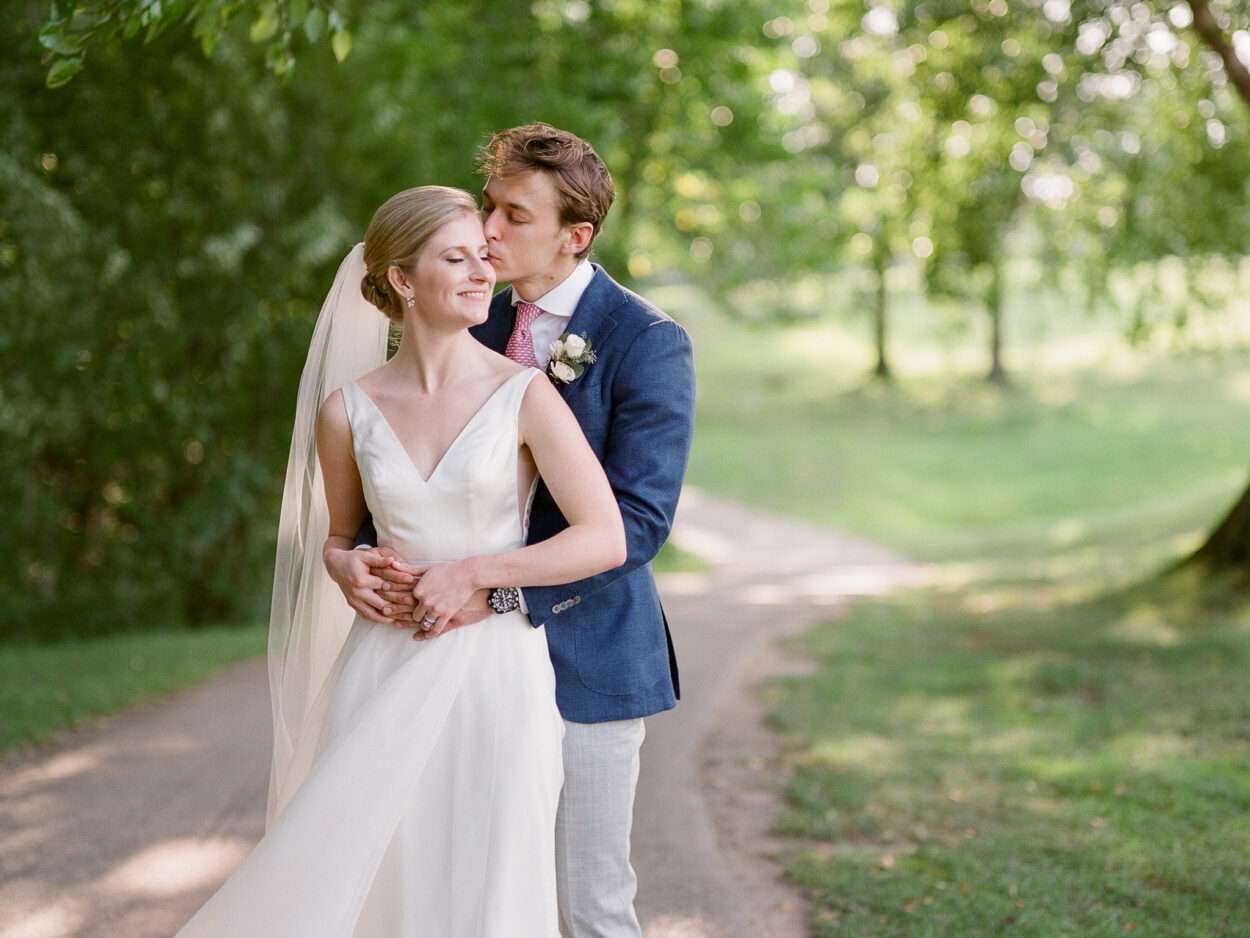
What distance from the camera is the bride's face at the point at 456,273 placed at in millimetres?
2945

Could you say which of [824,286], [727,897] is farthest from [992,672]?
[824,286]

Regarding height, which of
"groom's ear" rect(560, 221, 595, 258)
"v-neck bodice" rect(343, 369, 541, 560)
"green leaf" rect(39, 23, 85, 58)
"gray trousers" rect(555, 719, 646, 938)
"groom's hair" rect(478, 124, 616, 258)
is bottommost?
"gray trousers" rect(555, 719, 646, 938)

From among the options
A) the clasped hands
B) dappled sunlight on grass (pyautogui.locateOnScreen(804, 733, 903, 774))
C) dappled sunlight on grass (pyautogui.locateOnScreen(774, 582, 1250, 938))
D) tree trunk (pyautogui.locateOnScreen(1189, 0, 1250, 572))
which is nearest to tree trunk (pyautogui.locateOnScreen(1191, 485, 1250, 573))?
tree trunk (pyautogui.locateOnScreen(1189, 0, 1250, 572))

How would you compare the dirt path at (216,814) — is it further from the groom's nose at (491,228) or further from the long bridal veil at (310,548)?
the groom's nose at (491,228)

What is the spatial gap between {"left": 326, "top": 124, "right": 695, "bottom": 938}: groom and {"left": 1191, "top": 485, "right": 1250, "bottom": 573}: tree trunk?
9369 mm

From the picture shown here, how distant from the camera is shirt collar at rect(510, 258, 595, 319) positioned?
327cm

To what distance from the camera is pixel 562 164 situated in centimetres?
307

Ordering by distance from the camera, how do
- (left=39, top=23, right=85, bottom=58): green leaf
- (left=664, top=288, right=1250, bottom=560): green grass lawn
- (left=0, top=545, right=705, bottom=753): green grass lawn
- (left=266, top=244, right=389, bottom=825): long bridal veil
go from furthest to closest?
1. (left=664, top=288, right=1250, bottom=560): green grass lawn
2. (left=0, top=545, right=705, bottom=753): green grass lawn
3. (left=39, top=23, right=85, bottom=58): green leaf
4. (left=266, top=244, right=389, bottom=825): long bridal veil

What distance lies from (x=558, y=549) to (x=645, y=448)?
1.14 ft

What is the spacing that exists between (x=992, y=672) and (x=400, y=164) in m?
7.60

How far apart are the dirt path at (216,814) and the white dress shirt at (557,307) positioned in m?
2.47

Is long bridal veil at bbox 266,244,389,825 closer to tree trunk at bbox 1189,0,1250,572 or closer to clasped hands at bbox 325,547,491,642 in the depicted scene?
clasped hands at bbox 325,547,491,642

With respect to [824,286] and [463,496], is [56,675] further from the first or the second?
[824,286]

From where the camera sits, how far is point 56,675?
9.02 m
